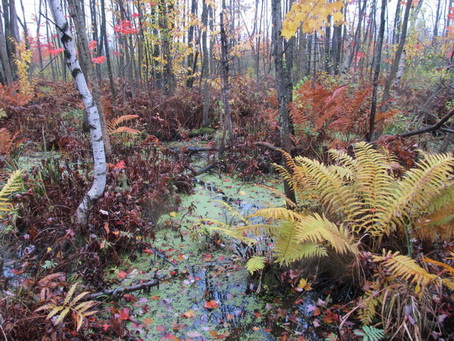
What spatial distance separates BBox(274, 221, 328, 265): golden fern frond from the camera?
87.6 inches

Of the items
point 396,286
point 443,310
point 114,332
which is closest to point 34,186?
point 114,332

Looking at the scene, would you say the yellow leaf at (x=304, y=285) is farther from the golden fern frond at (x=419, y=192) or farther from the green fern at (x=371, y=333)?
the golden fern frond at (x=419, y=192)

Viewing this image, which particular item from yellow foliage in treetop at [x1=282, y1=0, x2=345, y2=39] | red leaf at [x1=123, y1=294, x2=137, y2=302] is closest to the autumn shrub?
yellow foliage in treetop at [x1=282, y1=0, x2=345, y2=39]

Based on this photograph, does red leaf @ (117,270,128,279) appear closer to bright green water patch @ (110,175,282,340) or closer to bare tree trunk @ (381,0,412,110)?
bright green water patch @ (110,175,282,340)

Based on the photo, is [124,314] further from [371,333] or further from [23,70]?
[23,70]

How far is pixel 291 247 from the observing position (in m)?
2.31

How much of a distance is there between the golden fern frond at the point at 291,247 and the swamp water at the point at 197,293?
376 millimetres

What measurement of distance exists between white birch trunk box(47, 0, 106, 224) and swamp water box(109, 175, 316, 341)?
2.53ft

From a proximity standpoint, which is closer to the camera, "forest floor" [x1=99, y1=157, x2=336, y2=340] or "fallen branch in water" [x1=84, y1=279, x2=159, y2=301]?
"forest floor" [x1=99, y1=157, x2=336, y2=340]

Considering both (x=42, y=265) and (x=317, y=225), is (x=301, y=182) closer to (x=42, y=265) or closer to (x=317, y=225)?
(x=317, y=225)

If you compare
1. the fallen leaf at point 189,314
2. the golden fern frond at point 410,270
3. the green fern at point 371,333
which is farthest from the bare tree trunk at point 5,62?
the green fern at point 371,333

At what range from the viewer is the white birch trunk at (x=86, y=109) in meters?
2.49

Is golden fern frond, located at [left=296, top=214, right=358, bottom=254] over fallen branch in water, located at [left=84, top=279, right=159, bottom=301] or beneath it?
over

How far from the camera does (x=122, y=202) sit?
335 centimetres
